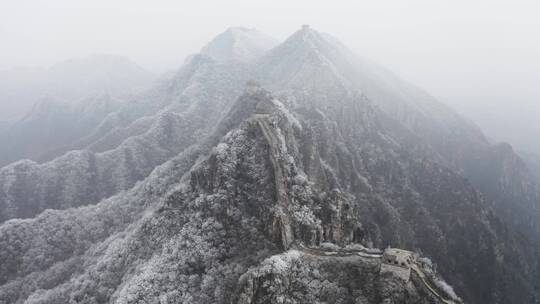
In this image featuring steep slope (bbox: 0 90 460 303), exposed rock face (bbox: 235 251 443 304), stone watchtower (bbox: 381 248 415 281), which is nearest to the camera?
stone watchtower (bbox: 381 248 415 281)

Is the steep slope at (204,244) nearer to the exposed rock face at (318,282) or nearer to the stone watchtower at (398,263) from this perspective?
the exposed rock face at (318,282)

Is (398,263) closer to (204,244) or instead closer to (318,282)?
(318,282)

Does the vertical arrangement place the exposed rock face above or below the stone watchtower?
below

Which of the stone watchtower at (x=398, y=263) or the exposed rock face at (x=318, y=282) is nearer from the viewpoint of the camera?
the stone watchtower at (x=398, y=263)

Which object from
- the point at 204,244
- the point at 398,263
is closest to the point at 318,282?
the point at 398,263

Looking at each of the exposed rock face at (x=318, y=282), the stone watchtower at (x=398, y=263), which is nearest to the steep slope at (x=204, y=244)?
the exposed rock face at (x=318, y=282)

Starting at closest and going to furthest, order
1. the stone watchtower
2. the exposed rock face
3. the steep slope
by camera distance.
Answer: the stone watchtower → the exposed rock face → the steep slope

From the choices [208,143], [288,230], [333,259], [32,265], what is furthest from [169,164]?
[333,259]

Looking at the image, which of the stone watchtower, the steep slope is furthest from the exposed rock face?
the stone watchtower

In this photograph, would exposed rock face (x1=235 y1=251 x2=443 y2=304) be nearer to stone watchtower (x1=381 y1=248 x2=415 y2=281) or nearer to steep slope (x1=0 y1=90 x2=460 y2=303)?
steep slope (x1=0 y1=90 x2=460 y2=303)

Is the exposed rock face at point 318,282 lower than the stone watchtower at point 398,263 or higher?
lower

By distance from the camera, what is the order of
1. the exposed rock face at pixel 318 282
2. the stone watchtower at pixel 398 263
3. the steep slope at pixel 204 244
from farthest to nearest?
the steep slope at pixel 204 244 < the exposed rock face at pixel 318 282 < the stone watchtower at pixel 398 263
